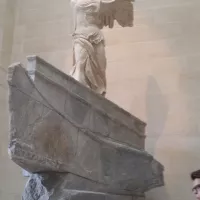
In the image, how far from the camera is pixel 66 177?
11.6 ft

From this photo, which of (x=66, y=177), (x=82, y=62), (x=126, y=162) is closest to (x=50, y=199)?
(x=66, y=177)

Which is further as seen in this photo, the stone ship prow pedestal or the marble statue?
the marble statue

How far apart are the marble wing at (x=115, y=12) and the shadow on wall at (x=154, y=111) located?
1.27m

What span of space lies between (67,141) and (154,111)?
263 cm

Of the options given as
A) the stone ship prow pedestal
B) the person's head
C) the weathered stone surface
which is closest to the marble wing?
the stone ship prow pedestal

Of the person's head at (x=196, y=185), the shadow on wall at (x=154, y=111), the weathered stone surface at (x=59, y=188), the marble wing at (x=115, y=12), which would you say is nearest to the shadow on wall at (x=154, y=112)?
the shadow on wall at (x=154, y=111)

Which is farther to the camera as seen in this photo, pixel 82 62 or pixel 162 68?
pixel 162 68

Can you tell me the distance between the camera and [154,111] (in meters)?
5.99

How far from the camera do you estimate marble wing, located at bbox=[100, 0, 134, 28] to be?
4871 mm

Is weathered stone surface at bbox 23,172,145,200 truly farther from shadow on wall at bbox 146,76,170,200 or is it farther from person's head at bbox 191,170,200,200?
shadow on wall at bbox 146,76,170,200

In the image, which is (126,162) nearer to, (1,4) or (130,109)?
(130,109)

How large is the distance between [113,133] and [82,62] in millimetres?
904

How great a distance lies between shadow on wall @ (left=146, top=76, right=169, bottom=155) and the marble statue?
4.65 feet

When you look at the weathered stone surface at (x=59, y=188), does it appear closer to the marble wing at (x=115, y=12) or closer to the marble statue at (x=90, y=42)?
the marble statue at (x=90, y=42)
